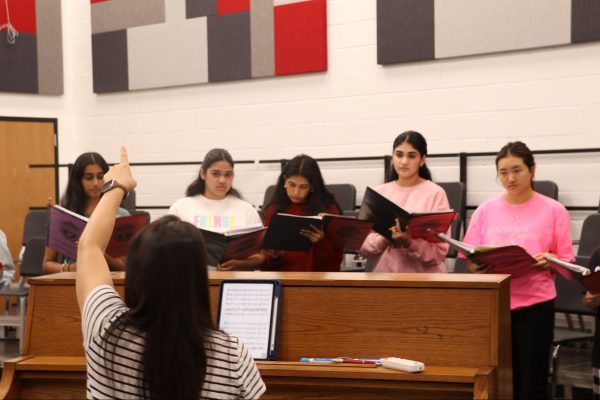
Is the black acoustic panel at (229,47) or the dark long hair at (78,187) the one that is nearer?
the dark long hair at (78,187)

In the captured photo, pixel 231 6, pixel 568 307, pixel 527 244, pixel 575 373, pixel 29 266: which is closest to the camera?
pixel 527 244

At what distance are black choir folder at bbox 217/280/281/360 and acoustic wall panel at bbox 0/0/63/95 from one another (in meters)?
5.59

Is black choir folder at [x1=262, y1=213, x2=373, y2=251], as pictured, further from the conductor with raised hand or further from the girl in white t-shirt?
the conductor with raised hand

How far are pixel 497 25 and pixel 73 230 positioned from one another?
11.0 ft

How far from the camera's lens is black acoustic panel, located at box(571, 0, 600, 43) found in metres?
5.09

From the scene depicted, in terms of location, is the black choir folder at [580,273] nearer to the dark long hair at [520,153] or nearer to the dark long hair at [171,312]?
the dark long hair at [520,153]

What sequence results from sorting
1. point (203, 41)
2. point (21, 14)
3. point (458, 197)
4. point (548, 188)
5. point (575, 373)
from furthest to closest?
point (21, 14), point (203, 41), point (458, 197), point (548, 188), point (575, 373)

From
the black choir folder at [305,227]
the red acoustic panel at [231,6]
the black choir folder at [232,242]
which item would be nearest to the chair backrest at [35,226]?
the red acoustic panel at [231,6]

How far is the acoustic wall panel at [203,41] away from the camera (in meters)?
6.46

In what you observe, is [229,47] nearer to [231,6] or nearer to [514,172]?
[231,6]

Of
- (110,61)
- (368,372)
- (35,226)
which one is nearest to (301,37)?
(110,61)

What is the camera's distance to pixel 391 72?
606 centimetres

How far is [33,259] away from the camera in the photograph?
18.6 ft

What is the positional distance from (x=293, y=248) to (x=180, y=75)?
13.4 ft
